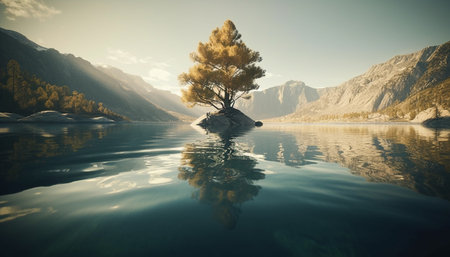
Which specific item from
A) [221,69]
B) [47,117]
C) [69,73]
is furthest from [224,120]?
[69,73]

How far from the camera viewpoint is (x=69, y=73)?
135 meters

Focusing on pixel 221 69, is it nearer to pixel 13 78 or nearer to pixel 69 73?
pixel 13 78

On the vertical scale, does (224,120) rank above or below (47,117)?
above

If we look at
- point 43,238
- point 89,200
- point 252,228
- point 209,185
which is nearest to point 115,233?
point 43,238

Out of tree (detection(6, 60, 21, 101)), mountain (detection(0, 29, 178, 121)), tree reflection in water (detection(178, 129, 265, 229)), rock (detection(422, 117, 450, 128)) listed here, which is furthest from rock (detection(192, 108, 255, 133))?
mountain (detection(0, 29, 178, 121))

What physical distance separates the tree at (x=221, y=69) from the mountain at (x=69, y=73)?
11218 centimetres

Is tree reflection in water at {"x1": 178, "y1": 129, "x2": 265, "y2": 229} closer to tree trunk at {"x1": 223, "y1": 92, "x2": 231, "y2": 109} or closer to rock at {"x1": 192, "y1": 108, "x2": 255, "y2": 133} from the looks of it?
rock at {"x1": 192, "y1": 108, "x2": 255, "y2": 133}

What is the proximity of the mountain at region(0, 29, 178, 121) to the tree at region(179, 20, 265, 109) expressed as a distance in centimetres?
11218

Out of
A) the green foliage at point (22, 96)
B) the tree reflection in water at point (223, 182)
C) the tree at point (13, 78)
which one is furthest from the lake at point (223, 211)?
the tree at point (13, 78)

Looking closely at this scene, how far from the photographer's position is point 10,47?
97.5 m

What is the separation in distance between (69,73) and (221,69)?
165457mm

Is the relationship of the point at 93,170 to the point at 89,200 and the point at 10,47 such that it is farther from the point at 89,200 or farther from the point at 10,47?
the point at 10,47

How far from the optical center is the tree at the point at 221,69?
21906mm

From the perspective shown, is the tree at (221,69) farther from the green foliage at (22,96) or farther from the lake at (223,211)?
the green foliage at (22,96)
